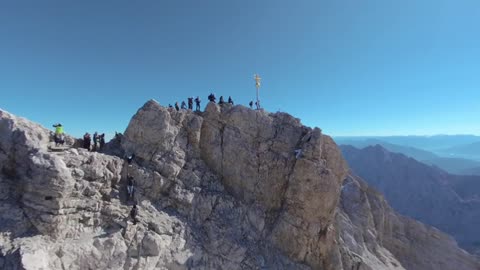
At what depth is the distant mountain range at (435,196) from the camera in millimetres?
137375

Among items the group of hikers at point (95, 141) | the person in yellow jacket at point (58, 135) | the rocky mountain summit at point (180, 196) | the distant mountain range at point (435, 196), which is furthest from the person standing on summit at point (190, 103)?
the distant mountain range at point (435, 196)

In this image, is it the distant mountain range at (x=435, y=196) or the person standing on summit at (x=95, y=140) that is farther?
the distant mountain range at (x=435, y=196)

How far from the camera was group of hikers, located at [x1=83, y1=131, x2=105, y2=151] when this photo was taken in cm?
2809

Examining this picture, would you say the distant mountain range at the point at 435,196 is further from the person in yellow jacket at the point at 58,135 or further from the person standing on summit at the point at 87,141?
the person in yellow jacket at the point at 58,135

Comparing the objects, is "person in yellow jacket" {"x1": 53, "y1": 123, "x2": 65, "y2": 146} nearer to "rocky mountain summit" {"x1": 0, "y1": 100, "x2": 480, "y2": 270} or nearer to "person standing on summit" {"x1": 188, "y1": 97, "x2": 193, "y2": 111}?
"rocky mountain summit" {"x1": 0, "y1": 100, "x2": 480, "y2": 270}

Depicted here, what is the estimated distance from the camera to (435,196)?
15662cm

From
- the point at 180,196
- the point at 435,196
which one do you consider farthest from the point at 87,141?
the point at 435,196

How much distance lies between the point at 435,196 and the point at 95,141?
579 feet

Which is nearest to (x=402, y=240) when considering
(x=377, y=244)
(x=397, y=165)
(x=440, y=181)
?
(x=377, y=244)

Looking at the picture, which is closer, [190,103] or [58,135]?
[58,135]

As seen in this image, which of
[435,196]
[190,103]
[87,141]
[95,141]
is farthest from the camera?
[435,196]

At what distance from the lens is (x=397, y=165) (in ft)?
629

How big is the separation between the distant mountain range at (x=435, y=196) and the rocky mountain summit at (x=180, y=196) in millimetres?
119473

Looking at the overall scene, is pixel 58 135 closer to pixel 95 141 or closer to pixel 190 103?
pixel 95 141
